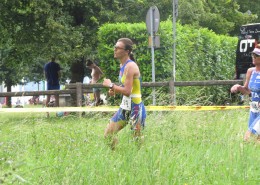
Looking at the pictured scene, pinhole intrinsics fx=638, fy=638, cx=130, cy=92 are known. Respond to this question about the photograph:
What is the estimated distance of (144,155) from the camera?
20.4ft

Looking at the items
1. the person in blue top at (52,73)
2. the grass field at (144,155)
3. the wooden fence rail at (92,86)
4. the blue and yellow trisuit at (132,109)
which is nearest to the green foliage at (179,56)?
the wooden fence rail at (92,86)

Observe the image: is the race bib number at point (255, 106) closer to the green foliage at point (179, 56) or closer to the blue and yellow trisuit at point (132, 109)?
the blue and yellow trisuit at point (132, 109)

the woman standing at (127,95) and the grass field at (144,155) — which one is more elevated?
the woman standing at (127,95)

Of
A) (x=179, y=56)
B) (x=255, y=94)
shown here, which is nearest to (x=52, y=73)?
(x=179, y=56)

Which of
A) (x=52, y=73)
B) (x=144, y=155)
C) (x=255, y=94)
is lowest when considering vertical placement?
(x=144, y=155)

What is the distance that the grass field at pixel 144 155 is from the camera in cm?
560

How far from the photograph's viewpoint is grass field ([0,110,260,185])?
560cm

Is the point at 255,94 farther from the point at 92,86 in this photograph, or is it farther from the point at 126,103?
the point at 92,86

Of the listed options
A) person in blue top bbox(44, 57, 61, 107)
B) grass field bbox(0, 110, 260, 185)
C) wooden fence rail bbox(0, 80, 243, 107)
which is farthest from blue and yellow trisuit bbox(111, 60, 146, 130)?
person in blue top bbox(44, 57, 61, 107)

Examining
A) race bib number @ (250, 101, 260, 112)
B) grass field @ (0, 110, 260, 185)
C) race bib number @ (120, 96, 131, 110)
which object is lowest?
grass field @ (0, 110, 260, 185)

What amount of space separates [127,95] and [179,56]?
11440mm

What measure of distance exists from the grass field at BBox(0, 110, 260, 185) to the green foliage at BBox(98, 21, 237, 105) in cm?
657

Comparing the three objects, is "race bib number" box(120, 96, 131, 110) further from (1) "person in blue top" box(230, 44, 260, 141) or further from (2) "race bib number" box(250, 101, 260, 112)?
(2) "race bib number" box(250, 101, 260, 112)

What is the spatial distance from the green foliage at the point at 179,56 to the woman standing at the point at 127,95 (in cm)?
715
